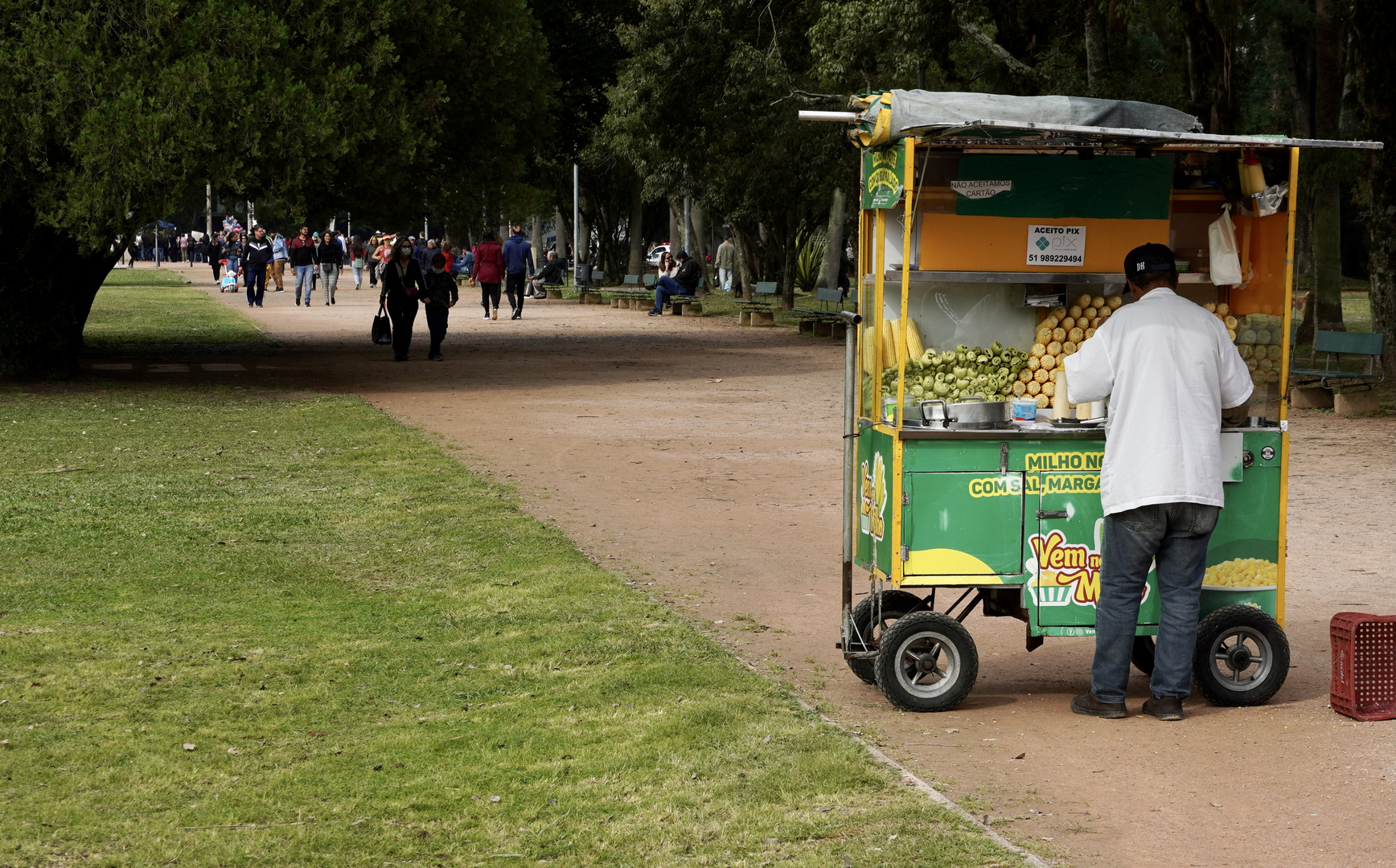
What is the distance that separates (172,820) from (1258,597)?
14.4 feet

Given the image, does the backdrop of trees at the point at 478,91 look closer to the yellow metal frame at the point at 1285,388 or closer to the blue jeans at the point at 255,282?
the blue jeans at the point at 255,282

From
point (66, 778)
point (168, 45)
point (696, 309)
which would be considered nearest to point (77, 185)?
point (168, 45)

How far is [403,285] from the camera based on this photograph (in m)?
21.9

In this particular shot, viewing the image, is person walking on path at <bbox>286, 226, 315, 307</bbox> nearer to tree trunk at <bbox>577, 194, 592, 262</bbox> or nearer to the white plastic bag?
tree trunk at <bbox>577, 194, 592, 262</bbox>

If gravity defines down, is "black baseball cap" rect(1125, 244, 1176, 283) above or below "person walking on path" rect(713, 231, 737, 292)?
below

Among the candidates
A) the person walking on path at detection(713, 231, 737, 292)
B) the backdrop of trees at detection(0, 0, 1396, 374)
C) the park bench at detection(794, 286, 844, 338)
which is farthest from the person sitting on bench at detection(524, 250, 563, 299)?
the park bench at detection(794, 286, 844, 338)

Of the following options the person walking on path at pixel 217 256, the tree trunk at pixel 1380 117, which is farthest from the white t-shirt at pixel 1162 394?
the person walking on path at pixel 217 256

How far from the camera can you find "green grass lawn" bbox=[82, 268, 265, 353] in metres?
26.7

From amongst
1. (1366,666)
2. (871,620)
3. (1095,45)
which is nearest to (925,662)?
(871,620)

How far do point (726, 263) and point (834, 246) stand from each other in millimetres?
12419

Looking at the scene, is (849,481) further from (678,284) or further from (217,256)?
(217,256)

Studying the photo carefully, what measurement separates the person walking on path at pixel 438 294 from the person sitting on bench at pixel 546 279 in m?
20.5

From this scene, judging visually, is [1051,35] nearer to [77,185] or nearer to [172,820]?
[77,185]

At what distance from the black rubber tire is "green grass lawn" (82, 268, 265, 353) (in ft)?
66.3
